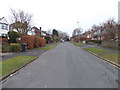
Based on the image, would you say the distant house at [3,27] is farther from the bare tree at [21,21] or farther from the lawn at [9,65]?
the lawn at [9,65]

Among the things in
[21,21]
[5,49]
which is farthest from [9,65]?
[21,21]

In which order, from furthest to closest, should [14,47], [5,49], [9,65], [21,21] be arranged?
[21,21] → [14,47] → [5,49] → [9,65]

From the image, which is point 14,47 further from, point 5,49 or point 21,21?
point 21,21

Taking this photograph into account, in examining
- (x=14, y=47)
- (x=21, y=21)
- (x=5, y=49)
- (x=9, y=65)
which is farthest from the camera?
(x=21, y=21)

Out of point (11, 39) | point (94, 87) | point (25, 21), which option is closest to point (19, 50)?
point (11, 39)

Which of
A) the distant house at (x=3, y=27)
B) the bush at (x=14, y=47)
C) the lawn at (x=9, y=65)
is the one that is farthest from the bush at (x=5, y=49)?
the distant house at (x=3, y=27)

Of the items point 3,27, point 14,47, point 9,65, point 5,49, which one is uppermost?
point 3,27

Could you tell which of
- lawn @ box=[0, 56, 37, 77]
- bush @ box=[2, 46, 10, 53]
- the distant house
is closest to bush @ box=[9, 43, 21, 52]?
bush @ box=[2, 46, 10, 53]

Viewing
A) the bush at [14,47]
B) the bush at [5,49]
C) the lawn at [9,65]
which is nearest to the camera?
the lawn at [9,65]

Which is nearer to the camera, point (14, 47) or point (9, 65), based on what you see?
point (9, 65)

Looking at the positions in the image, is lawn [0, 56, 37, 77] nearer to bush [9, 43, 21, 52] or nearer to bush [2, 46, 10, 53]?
bush [2, 46, 10, 53]

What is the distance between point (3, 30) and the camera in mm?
39781

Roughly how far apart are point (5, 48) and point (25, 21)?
23332 mm

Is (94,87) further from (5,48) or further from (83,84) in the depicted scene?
(5,48)
